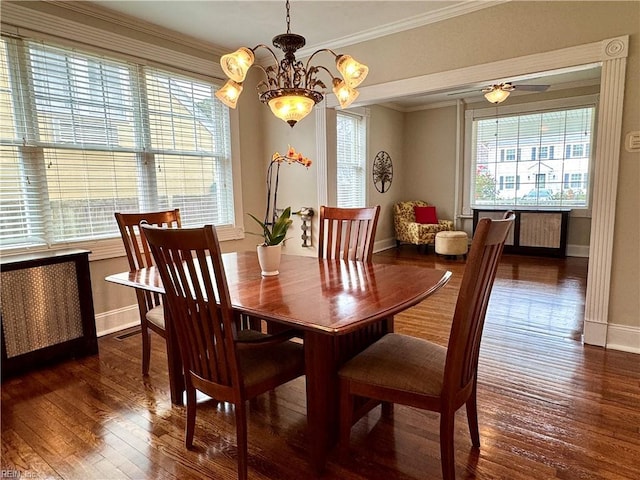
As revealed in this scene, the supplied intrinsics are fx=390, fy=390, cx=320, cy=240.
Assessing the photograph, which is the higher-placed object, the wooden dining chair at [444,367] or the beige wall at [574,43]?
the beige wall at [574,43]

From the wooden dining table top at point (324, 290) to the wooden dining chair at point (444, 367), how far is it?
8.4 inches

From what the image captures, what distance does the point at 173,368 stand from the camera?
7.07ft

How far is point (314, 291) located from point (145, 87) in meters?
2.84

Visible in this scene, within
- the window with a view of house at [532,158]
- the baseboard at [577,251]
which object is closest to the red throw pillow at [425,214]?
the window with a view of house at [532,158]

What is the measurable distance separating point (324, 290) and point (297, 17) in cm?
265

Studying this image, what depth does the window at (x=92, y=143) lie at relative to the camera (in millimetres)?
2785

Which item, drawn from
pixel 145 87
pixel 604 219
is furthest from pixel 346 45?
pixel 604 219

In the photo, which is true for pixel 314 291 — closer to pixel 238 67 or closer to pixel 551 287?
pixel 238 67

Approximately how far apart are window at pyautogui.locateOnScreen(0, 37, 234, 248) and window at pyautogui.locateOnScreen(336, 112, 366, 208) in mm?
2484

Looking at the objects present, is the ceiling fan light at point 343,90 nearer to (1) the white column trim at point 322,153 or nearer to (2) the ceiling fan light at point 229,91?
(2) the ceiling fan light at point 229,91

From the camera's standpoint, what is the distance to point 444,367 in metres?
1.50

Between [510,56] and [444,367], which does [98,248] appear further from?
[510,56]

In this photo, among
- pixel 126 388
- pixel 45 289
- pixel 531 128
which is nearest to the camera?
pixel 126 388

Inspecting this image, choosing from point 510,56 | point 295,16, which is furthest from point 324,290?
point 295,16
